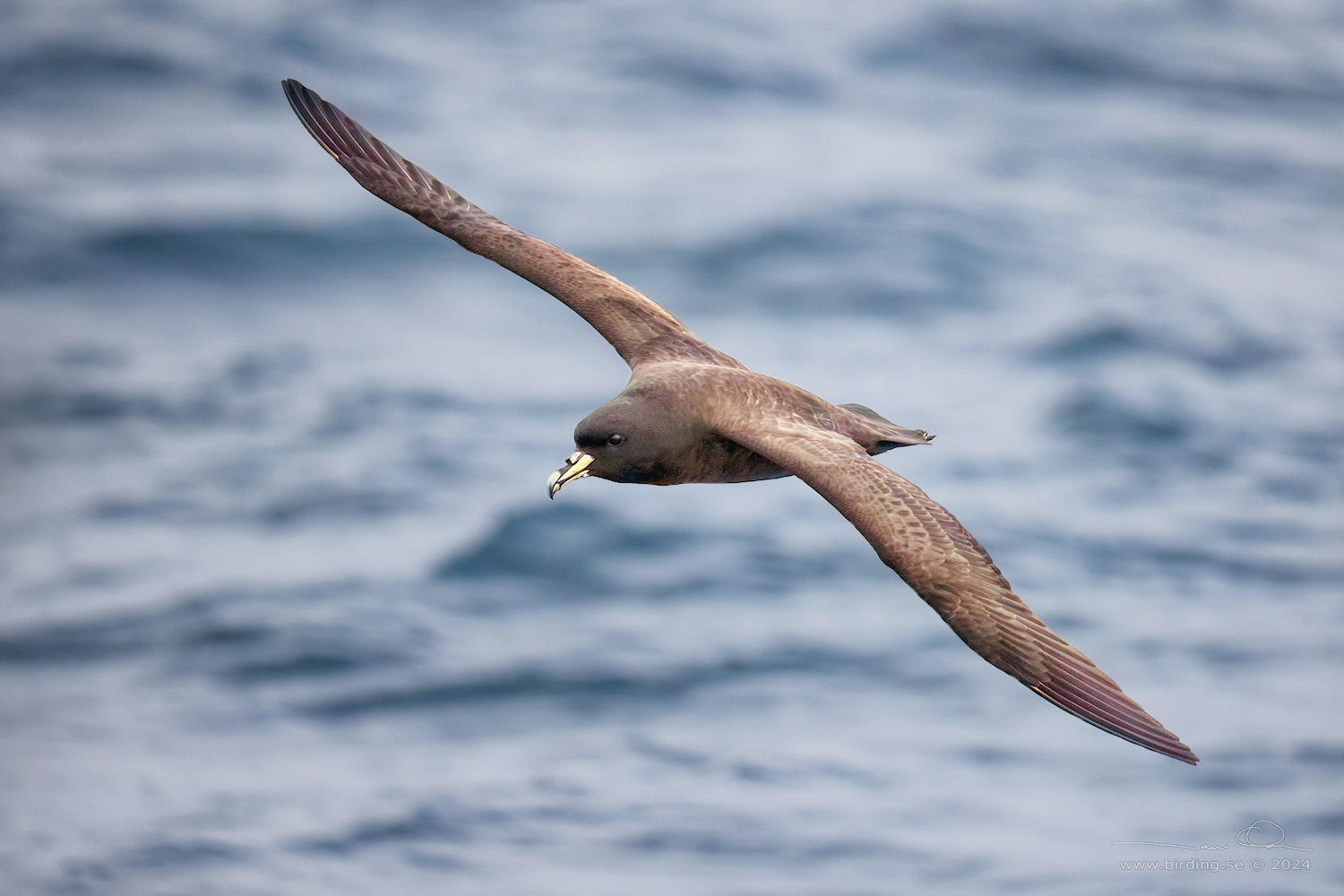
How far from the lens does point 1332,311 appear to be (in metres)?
30.1

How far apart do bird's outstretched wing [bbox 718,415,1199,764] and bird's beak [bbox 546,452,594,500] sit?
125cm

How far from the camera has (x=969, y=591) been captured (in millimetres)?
8539

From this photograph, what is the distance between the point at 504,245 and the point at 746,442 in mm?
2699

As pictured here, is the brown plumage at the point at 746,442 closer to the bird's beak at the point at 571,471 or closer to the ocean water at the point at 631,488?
the bird's beak at the point at 571,471

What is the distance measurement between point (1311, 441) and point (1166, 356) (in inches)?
114

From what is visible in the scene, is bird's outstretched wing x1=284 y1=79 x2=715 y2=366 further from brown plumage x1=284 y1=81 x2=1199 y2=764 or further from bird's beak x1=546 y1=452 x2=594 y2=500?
bird's beak x1=546 y1=452 x2=594 y2=500

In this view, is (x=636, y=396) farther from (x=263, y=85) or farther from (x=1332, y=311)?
(x=263, y=85)

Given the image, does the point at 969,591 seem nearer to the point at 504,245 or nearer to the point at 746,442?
the point at 746,442

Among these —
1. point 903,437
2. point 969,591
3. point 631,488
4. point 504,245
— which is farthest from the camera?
point 631,488

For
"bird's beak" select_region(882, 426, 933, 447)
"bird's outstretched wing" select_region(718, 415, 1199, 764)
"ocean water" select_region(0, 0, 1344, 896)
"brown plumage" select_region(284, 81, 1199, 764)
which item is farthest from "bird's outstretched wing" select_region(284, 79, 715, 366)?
"ocean water" select_region(0, 0, 1344, 896)

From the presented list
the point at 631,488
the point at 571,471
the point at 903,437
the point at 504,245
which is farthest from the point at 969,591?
the point at 631,488

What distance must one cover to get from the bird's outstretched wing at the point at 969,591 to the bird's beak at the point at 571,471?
125 cm

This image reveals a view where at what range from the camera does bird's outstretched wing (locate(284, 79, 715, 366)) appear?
36.3ft

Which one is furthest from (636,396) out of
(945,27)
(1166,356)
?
(945,27)
